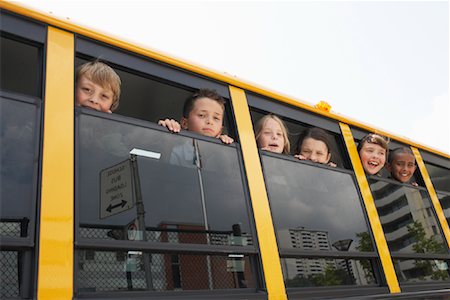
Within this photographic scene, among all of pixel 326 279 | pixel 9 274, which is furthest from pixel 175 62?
pixel 326 279

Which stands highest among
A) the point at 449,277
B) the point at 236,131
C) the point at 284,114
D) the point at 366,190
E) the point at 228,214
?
the point at 284,114

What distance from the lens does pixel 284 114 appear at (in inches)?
106

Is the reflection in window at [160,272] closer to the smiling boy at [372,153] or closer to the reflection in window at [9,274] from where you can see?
the reflection in window at [9,274]

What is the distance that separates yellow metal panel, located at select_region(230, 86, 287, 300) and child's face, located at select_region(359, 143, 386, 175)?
1.05 meters

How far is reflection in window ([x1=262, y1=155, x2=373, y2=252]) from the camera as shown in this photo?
2264mm

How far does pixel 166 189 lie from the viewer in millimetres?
1932

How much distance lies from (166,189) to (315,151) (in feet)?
4.03

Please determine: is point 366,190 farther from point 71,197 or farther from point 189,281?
point 71,197

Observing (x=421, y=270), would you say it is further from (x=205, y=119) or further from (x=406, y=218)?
(x=205, y=119)

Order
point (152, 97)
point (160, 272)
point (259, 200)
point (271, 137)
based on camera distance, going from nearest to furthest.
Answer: point (160, 272) < point (259, 200) < point (152, 97) < point (271, 137)

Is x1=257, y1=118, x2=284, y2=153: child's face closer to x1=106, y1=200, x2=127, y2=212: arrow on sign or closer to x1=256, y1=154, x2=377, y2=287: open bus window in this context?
x1=256, y1=154, x2=377, y2=287: open bus window

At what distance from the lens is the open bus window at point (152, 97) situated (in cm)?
219

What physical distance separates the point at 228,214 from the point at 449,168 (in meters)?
2.82

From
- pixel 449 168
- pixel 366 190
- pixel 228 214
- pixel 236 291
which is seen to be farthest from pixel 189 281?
pixel 449 168
